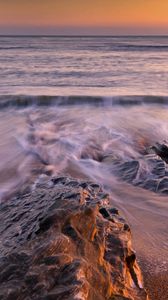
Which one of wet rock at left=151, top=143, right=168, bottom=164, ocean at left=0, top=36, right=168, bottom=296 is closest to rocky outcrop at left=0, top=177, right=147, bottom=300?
ocean at left=0, top=36, right=168, bottom=296

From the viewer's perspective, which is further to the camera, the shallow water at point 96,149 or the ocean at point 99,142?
the ocean at point 99,142

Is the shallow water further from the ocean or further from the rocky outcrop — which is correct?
the rocky outcrop

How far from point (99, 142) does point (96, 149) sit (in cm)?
37

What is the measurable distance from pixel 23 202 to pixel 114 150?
2.91m

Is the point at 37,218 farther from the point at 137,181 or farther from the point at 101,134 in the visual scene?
the point at 101,134

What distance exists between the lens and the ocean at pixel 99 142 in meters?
3.61

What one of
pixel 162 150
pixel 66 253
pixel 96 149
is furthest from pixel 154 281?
pixel 96 149

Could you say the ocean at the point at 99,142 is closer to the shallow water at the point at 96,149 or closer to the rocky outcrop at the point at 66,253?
the shallow water at the point at 96,149

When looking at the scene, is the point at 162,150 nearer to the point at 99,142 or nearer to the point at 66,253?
the point at 99,142

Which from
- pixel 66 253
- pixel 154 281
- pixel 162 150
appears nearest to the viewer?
A: pixel 66 253

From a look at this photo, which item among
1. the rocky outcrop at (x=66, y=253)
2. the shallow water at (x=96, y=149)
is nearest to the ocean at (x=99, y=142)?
the shallow water at (x=96, y=149)

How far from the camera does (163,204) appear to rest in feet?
12.0

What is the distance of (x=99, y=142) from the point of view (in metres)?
5.96

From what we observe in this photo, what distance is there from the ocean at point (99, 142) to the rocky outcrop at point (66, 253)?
57 centimetres
